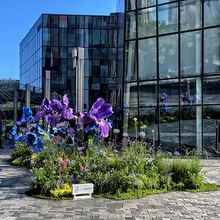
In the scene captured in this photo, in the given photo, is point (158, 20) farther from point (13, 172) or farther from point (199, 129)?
point (13, 172)

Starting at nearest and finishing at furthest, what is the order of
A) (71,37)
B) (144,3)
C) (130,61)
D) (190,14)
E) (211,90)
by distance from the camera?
(211,90) < (190,14) < (144,3) < (130,61) < (71,37)

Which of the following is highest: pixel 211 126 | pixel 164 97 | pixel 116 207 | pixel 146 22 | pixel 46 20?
pixel 46 20

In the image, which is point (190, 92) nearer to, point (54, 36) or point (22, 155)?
point (22, 155)

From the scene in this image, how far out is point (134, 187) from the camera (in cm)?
749

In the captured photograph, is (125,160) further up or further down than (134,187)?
further up

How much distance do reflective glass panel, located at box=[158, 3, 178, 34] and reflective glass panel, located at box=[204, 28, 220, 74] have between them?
1670 mm

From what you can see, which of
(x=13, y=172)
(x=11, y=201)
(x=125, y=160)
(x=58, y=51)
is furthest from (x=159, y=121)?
(x=58, y=51)

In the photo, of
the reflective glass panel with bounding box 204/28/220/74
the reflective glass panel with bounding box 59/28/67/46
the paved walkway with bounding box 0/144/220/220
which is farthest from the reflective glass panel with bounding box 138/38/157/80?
the reflective glass panel with bounding box 59/28/67/46

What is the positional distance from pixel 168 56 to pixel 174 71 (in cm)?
82

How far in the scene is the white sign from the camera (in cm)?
691

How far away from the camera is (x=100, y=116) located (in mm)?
7980

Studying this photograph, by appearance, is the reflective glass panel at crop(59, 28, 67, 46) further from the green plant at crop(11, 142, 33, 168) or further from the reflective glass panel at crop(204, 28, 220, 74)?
the green plant at crop(11, 142, 33, 168)

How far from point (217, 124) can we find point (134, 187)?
10731 mm

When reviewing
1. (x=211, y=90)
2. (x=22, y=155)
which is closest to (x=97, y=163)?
(x=22, y=155)
